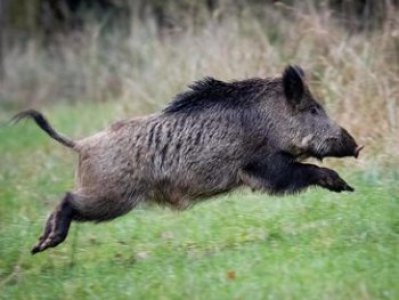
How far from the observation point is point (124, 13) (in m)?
19.4

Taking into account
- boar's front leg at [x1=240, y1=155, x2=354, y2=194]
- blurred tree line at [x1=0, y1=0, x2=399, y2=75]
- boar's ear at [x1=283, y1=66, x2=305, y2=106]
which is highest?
blurred tree line at [x1=0, y1=0, x2=399, y2=75]

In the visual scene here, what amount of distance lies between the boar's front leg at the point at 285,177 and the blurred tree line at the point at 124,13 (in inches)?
146

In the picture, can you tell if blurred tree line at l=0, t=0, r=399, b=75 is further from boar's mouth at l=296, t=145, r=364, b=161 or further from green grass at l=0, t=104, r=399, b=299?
boar's mouth at l=296, t=145, r=364, b=161

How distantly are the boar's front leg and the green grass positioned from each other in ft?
0.91

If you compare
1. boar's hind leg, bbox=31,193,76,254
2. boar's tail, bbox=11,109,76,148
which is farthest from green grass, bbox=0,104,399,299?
boar's tail, bbox=11,109,76,148

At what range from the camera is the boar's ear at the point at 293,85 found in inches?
273

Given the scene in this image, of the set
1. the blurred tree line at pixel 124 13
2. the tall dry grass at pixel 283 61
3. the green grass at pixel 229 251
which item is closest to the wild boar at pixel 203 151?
the green grass at pixel 229 251

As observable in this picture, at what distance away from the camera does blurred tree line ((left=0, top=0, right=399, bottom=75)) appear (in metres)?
11.1

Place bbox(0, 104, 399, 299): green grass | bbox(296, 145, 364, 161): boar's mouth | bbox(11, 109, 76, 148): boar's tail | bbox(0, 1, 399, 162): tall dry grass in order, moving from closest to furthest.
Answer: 1. bbox(0, 104, 399, 299): green grass
2. bbox(11, 109, 76, 148): boar's tail
3. bbox(296, 145, 364, 161): boar's mouth
4. bbox(0, 1, 399, 162): tall dry grass

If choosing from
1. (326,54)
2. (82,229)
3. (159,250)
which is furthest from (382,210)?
(326,54)

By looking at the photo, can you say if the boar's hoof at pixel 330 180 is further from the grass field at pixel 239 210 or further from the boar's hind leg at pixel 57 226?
the boar's hind leg at pixel 57 226

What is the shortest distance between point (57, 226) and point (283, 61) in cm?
482

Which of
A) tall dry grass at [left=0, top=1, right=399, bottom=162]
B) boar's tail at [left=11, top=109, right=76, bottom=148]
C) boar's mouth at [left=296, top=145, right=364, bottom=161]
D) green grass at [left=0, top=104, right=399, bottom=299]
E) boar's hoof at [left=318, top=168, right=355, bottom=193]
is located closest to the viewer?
green grass at [left=0, top=104, right=399, bottom=299]

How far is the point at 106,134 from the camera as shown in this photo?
22.5 ft
